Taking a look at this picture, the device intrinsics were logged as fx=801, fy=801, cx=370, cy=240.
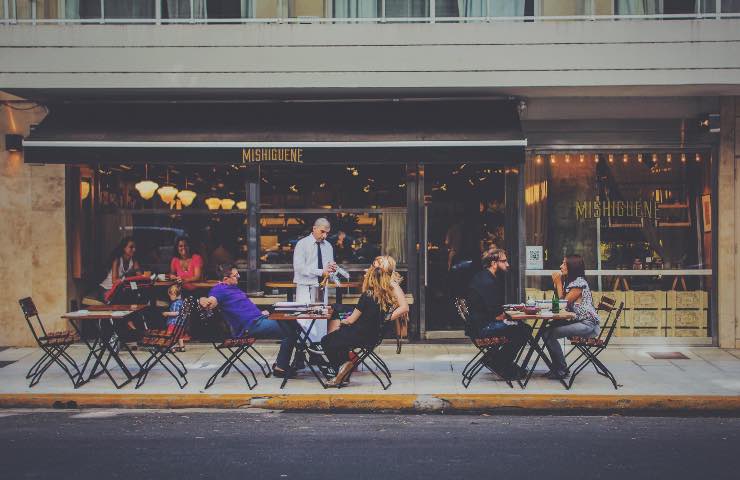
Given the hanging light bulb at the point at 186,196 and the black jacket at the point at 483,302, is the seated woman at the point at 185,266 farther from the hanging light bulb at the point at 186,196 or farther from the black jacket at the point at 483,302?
the black jacket at the point at 483,302

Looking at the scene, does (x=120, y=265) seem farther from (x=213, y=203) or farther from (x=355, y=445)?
(x=355, y=445)

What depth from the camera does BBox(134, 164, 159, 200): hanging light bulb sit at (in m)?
12.3

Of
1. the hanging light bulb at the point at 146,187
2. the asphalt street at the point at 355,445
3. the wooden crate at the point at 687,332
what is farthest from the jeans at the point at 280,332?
the wooden crate at the point at 687,332

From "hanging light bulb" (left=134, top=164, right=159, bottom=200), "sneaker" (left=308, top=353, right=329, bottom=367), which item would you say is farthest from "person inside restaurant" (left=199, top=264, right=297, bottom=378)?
"hanging light bulb" (left=134, top=164, right=159, bottom=200)

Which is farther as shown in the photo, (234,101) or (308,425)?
(234,101)

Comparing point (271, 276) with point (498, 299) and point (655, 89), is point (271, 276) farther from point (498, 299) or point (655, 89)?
point (655, 89)

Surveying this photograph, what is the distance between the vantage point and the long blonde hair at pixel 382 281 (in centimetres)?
868

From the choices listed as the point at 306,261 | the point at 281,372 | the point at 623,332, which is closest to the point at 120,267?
the point at 306,261

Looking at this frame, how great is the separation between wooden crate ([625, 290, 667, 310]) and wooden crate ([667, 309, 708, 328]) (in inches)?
8.9

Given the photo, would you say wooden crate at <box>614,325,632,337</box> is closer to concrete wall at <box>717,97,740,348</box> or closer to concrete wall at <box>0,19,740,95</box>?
concrete wall at <box>717,97,740,348</box>

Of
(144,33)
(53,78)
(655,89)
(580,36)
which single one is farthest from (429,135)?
(53,78)

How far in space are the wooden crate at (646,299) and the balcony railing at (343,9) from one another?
4.03 m

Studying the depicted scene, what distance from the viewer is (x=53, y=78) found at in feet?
35.9

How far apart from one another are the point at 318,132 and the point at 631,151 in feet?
15.4
